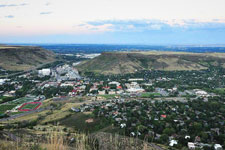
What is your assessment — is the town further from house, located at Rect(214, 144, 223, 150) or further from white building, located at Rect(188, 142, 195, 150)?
white building, located at Rect(188, 142, 195, 150)

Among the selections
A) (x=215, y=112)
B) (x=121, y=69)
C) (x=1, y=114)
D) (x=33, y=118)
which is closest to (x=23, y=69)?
(x=121, y=69)

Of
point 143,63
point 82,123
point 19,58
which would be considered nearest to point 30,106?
point 82,123

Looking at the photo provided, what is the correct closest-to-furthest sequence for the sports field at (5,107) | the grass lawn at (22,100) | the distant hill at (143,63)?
the sports field at (5,107) < the grass lawn at (22,100) < the distant hill at (143,63)

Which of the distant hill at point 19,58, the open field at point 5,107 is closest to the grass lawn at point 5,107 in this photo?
the open field at point 5,107

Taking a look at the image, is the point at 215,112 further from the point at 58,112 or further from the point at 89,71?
the point at 89,71

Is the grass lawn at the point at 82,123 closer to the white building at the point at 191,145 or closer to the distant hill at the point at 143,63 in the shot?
the white building at the point at 191,145

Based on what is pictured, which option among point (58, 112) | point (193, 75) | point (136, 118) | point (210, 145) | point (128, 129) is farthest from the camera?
point (193, 75)

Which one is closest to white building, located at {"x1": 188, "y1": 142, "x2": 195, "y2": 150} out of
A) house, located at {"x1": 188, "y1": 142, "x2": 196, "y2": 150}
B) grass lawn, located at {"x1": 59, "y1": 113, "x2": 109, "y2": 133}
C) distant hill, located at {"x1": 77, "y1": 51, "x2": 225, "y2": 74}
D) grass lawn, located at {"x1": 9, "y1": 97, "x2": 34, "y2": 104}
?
house, located at {"x1": 188, "y1": 142, "x2": 196, "y2": 150}

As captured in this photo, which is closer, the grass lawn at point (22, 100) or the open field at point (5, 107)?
the open field at point (5, 107)
